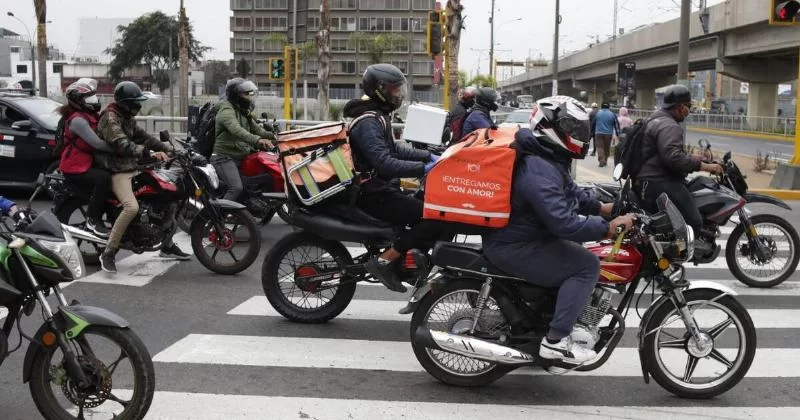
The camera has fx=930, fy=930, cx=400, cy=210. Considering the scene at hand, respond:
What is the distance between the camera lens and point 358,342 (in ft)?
21.5

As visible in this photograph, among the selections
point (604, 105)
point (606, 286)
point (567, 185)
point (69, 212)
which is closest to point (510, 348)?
point (606, 286)

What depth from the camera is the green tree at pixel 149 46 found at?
96.2 metres

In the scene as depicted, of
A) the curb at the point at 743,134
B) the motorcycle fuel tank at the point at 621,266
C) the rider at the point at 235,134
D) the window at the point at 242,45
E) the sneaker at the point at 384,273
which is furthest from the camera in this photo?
the window at the point at 242,45

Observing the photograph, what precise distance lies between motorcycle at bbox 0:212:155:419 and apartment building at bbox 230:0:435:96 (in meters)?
90.6

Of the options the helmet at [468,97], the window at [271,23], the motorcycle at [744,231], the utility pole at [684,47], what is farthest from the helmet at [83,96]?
the window at [271,23]

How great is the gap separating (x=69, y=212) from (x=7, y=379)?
3.88 m

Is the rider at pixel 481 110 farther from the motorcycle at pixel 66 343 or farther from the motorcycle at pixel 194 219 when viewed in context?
the motorcycle at pixel 66 343

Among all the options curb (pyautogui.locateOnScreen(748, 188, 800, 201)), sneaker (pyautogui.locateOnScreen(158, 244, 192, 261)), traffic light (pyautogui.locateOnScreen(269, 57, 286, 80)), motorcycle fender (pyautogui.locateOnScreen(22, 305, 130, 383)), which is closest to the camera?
motorcycle fender (pyautogui.locateOnScreen(22, 305, 130, 383))

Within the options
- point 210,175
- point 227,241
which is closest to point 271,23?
point 210,175

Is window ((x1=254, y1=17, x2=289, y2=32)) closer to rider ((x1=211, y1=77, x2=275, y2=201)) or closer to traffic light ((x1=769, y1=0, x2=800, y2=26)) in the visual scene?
traffic light ((x1=769, y1=0, x2=800, y2=26))

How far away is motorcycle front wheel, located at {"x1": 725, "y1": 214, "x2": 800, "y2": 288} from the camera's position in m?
8.49

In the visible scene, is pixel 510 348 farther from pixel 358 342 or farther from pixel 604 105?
pixel 604 105

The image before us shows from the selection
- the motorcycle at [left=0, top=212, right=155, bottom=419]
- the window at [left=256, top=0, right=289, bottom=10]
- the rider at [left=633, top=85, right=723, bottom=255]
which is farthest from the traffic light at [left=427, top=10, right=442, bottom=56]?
the window at [left=256, top=0, right=289, bottom=10]

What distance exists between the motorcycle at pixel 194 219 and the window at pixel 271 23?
94144mm
